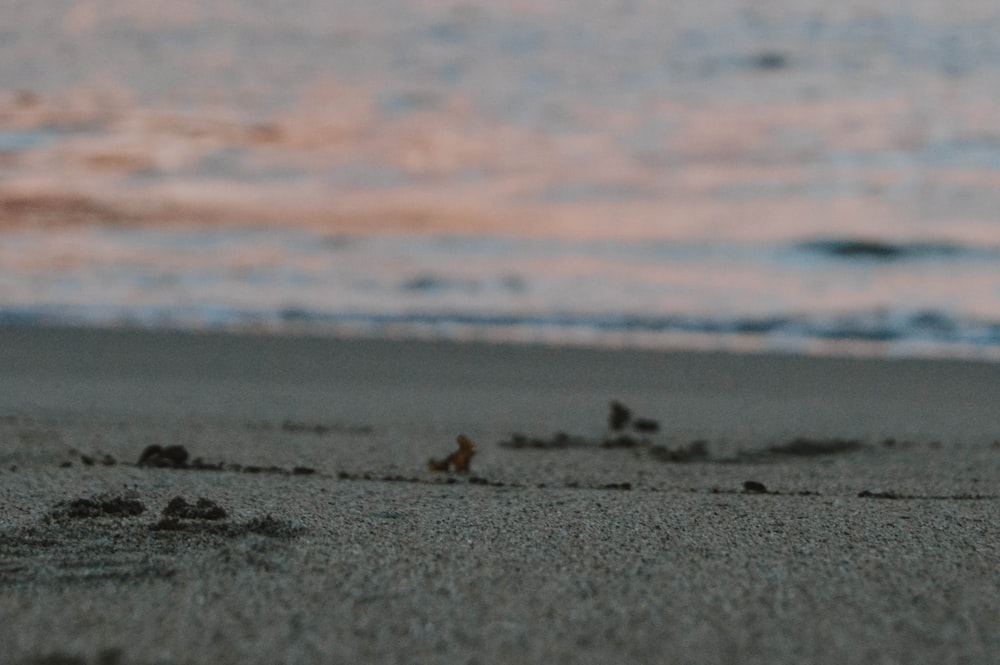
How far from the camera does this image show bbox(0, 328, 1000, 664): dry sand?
226 cm

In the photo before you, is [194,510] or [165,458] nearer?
[194,510]

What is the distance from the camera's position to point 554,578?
2.65m

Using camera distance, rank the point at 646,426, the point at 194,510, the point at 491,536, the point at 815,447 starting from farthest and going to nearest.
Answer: the point at 646,426 < the point at 815,447 < the point at 194,510 < the point at 491,536

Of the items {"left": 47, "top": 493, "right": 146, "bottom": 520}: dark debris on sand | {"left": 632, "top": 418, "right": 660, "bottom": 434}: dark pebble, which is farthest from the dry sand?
{"left": 632, "top": 418, "right": 660, "bottom": 434}: dark pebble

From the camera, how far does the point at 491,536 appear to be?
3.03 meters

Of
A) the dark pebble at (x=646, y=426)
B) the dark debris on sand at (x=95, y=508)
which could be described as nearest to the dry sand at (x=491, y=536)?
the dark debris on sand at (x=95, y=508)

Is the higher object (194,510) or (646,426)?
(646,426)

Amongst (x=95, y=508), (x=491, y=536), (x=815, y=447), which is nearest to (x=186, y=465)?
(x=95, y=508)

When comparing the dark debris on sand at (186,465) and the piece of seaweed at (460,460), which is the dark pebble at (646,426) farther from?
the dark debris on sand at (186,465)

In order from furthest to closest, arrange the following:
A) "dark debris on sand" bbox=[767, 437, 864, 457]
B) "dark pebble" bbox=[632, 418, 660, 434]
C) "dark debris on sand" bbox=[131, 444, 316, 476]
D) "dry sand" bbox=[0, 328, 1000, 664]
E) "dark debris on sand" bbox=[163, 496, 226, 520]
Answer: "dark pebble" bbox=[632, 418, 660, 434]
"dark debris on sand" bbox=[767, 437, 864, 457]
"dark debris on sand" bbox=[131, 444, 316, 476]
"dark debris on sand" bbox=[163, 496, 226, 520]
"dry sand" bbox=[0, 328, 1000, 664]

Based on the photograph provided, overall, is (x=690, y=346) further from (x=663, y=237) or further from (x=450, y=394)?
(x=663, y=237)

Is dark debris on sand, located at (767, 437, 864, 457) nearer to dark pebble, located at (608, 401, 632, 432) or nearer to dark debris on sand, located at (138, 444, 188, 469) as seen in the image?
dark pebble, located at (608, 401, 632, 432)

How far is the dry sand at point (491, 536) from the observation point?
2260mm

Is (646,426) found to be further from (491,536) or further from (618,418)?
(491,536)
